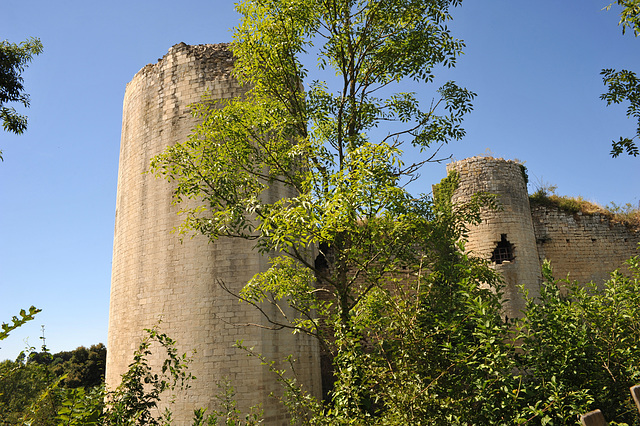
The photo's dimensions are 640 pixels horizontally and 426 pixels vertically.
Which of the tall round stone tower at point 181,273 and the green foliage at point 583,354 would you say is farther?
the tall round stone tower at point 181,273

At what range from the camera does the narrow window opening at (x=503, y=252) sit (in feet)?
45.8

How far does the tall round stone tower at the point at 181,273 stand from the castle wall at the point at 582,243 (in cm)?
958

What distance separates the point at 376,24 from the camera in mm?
6547

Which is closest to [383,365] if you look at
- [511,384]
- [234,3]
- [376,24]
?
[511,384]

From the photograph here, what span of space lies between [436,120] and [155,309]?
6686 mm

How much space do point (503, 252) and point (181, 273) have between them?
32.8 ft

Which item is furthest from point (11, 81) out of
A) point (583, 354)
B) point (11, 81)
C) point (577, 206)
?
point (577, 206)

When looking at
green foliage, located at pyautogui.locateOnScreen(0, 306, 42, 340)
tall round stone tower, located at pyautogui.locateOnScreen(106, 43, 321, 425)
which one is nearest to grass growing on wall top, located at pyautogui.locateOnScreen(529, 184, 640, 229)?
tall round stone tower, located at pyautogui.locateOnScreen(106, 43, 321, 425)

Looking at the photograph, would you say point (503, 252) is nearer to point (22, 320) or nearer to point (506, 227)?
Answer: point (506, 227)

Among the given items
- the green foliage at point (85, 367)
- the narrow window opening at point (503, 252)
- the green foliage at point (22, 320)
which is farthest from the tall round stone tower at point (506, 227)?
the green foliage at point (85, 367)

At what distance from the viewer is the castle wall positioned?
48.9 ft

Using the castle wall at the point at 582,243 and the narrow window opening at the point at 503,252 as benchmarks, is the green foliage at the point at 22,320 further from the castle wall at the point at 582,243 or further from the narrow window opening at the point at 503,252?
the castle wall at the point at 582,243

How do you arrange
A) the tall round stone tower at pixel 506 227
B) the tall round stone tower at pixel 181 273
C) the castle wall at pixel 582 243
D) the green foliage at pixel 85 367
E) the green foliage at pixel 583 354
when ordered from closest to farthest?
the green foliage at pixel 583 354
the tall round stone tower at pixel 181 273
the tall round stone tower at pixel 506 227
the castle wall at pixel 582 243
the green foliage at pixel 85 367

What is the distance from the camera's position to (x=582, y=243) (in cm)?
1520
